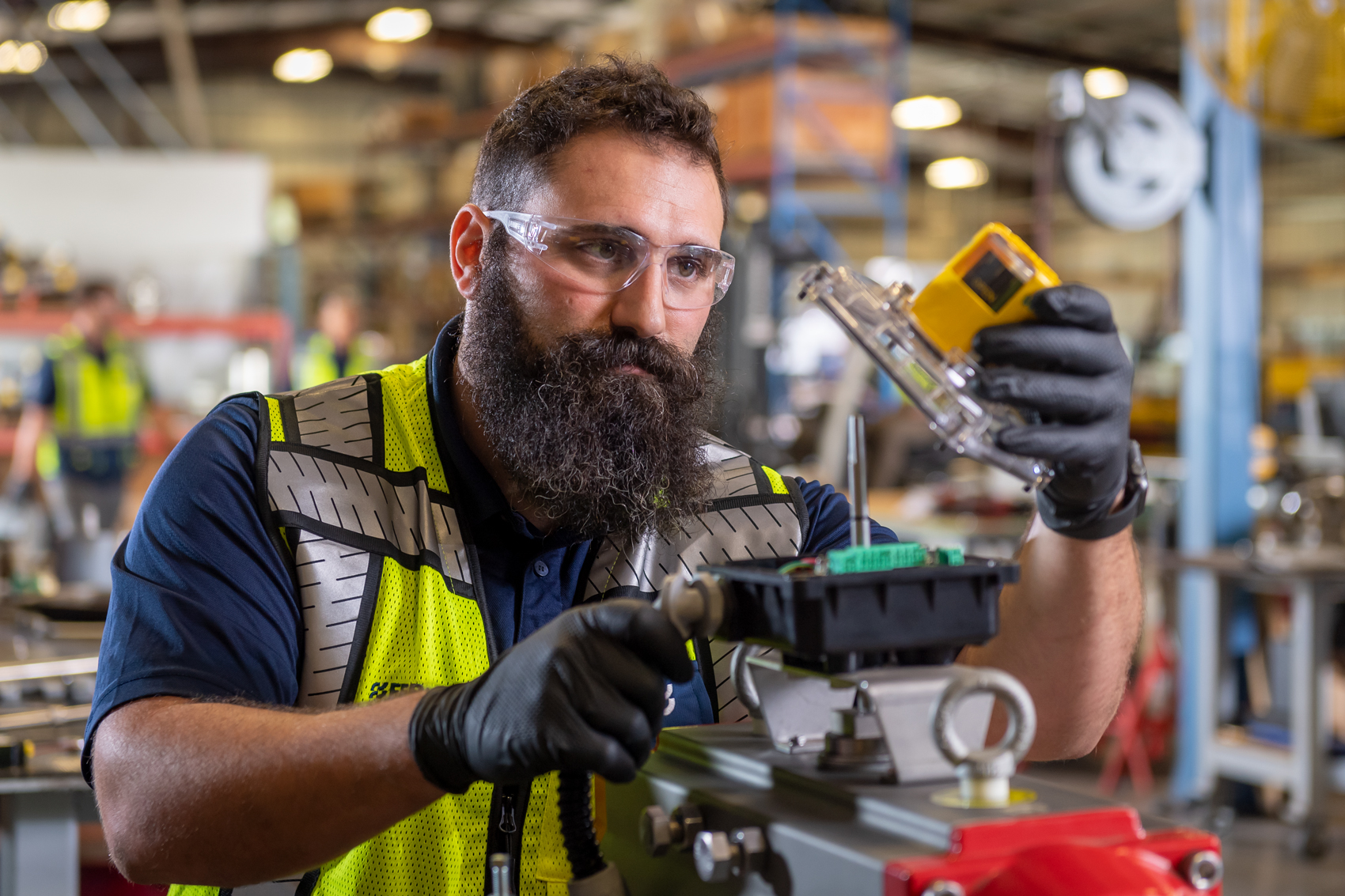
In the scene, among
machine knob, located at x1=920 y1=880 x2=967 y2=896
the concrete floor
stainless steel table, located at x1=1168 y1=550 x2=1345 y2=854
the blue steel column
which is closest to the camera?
machine knob, located at x1=920 y1=880 x2=967 y2=896

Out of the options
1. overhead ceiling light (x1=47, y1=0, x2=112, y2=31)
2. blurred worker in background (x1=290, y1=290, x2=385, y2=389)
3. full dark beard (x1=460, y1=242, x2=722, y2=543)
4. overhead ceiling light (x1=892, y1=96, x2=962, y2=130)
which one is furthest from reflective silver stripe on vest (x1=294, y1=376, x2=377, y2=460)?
overhead ceiling light (x1=892, y1=96, x2=962, y2=130)

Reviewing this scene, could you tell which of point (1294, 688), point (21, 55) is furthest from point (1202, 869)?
point (21, 55)

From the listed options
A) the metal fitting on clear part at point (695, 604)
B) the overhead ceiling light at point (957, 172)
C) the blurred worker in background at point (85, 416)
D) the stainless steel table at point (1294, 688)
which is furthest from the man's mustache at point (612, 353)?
the overhead ceiling light at point (957, 172)

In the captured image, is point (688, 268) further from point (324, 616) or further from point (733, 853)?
point (733, 853)

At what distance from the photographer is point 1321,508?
4.50 metres

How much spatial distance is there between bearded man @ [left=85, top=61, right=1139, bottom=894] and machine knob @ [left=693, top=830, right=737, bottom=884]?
114 millimetres

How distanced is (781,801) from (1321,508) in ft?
14.0

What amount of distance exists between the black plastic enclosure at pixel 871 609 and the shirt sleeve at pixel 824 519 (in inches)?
27.9

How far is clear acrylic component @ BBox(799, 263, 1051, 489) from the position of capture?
0.96 meters

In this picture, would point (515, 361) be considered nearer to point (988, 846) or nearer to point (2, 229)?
point (988, 846)

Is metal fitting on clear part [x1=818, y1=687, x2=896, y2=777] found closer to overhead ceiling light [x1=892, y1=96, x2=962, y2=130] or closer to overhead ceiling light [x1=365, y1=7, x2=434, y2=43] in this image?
overhead ceiling light [x1=365, y1=7, x2=434, y2=43]

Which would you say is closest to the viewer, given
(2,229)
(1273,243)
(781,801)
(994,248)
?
(781,801)

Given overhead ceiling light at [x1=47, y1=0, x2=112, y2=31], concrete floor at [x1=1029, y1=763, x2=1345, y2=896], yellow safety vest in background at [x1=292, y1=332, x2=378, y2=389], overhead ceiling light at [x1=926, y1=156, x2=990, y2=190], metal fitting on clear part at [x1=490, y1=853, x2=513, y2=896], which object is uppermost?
overhead ceiling light at [x1=926, y1=156, x2=990, y2=190]

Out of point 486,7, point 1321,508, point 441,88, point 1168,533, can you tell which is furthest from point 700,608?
point 441,88
